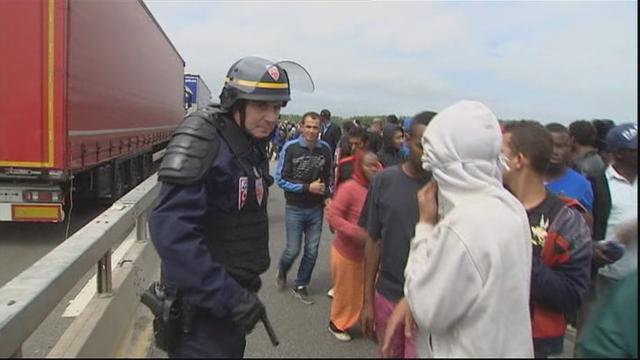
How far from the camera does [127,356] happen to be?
1287 millimetres

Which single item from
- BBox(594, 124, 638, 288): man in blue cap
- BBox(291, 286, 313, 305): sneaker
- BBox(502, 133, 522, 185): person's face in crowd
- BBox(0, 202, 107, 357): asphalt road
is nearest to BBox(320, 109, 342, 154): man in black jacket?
BBox(0, 202, 107, 357): asphalt road

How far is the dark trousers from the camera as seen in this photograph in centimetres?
251

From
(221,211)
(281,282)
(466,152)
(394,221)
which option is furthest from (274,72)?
(281,282)

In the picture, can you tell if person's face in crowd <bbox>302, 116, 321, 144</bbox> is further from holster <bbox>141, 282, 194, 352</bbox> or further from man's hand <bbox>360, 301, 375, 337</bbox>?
holster <bbox>141, 282, 194, 352</bbox>

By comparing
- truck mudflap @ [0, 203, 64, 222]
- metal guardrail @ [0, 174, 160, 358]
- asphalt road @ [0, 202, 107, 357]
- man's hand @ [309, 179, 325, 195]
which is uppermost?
man's hand @ [309, 179, 325, 195]

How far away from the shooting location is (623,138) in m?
4.26

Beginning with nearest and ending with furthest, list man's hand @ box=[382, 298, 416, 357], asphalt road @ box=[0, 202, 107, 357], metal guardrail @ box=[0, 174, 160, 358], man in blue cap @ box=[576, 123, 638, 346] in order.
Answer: man's hand @ box=[382, 298, 416, 357] < metal guardrail @ box=[0, 174, 160, 358] < man in blue cap @ box=[576, 123, 638, 346] < asphalt road @ box=[0, 202, 107, 357]

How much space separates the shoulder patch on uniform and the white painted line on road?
3003mm

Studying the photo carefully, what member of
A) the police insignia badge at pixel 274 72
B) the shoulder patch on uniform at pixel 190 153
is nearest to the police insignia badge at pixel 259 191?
the shoulder patch on uniform at pixel 190 153

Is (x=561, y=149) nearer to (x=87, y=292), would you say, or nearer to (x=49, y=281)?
(x=49, y=281)

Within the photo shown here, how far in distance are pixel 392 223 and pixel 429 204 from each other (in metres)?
1.42

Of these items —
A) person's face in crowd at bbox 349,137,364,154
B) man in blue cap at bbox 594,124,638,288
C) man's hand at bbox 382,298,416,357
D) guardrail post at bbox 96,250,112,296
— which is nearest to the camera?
man's hand at bbox 382,298,416,357

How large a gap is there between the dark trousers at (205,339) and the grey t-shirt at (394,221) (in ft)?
4.06

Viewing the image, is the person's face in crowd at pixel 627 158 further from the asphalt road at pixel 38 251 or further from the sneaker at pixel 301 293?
the asphalt road at pixel 38 251
